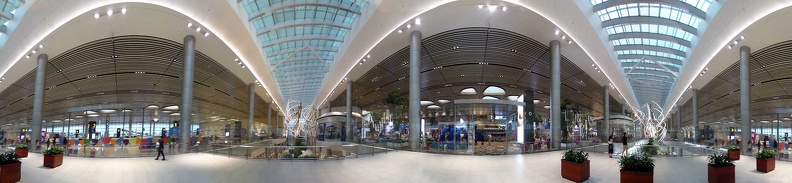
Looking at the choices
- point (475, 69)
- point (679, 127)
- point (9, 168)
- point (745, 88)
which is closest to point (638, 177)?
point (9, 168)

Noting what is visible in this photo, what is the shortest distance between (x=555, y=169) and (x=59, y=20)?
2098 centimetres

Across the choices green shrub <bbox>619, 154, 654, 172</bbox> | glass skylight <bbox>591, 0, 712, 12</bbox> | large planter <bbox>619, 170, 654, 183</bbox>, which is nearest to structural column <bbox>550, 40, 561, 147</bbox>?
glass skylight <bbox>591, 0, 712, 12</bbox>

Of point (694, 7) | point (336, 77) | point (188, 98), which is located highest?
point (694, 7)

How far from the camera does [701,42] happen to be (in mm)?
25484

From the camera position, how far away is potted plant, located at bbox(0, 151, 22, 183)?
1008cm

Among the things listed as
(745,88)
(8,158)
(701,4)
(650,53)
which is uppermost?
(701,4)

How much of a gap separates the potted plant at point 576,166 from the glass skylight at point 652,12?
15936 millimetres

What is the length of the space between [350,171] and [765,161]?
12093 millimetres

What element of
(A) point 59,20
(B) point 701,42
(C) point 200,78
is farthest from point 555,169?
(C) point 200,78

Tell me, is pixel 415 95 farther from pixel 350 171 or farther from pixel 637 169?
pixel 637 169

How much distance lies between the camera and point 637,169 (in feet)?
→ 30.5

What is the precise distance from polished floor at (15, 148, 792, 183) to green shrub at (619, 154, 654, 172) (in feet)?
4.67

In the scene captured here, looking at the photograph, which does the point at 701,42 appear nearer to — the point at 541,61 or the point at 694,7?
the point at 694,7

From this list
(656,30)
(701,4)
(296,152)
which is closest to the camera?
(296,152)
